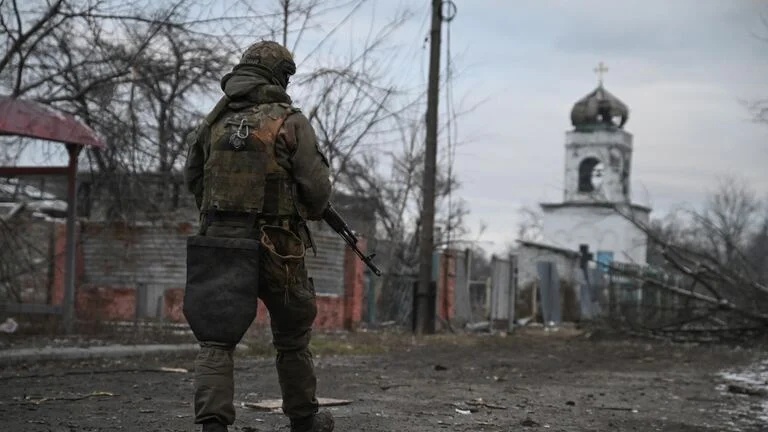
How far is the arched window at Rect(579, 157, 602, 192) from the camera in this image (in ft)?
224

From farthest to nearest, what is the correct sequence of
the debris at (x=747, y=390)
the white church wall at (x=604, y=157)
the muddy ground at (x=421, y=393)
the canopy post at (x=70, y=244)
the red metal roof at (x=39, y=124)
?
1. the white church wall at (x=604, y=157)
2. the canopy post at (x=70, y=244)
3. the red metal roof at (x=39, y=124)
4. the debris at (x=747, y=390)
5. the muddy ground at (x=421, y=393)

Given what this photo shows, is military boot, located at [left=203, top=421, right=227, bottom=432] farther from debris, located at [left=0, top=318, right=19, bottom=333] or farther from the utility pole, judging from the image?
the utility pole

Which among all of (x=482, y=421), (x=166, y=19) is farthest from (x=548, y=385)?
(x=166, y=19)

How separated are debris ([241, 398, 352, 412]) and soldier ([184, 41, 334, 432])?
1607 millimetres

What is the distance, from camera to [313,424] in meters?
5.36

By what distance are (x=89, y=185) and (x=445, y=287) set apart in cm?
810

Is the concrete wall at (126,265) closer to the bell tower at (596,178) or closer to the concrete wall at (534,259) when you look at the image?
the concrete wall at (534,259)

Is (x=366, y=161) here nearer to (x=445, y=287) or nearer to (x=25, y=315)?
(x=445, y=287)

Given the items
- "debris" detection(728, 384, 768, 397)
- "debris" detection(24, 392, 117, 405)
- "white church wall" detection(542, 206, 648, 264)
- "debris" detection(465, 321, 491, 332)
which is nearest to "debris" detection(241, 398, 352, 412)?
"debris" detection(24, 392, 117, 405)

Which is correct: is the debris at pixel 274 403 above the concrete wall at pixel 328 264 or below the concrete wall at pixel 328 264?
below

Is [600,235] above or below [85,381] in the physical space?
above

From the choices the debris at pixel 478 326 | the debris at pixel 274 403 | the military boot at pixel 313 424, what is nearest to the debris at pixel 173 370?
the debris at pixel 274 403

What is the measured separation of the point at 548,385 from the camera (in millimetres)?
9969

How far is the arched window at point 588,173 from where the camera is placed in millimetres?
68375
